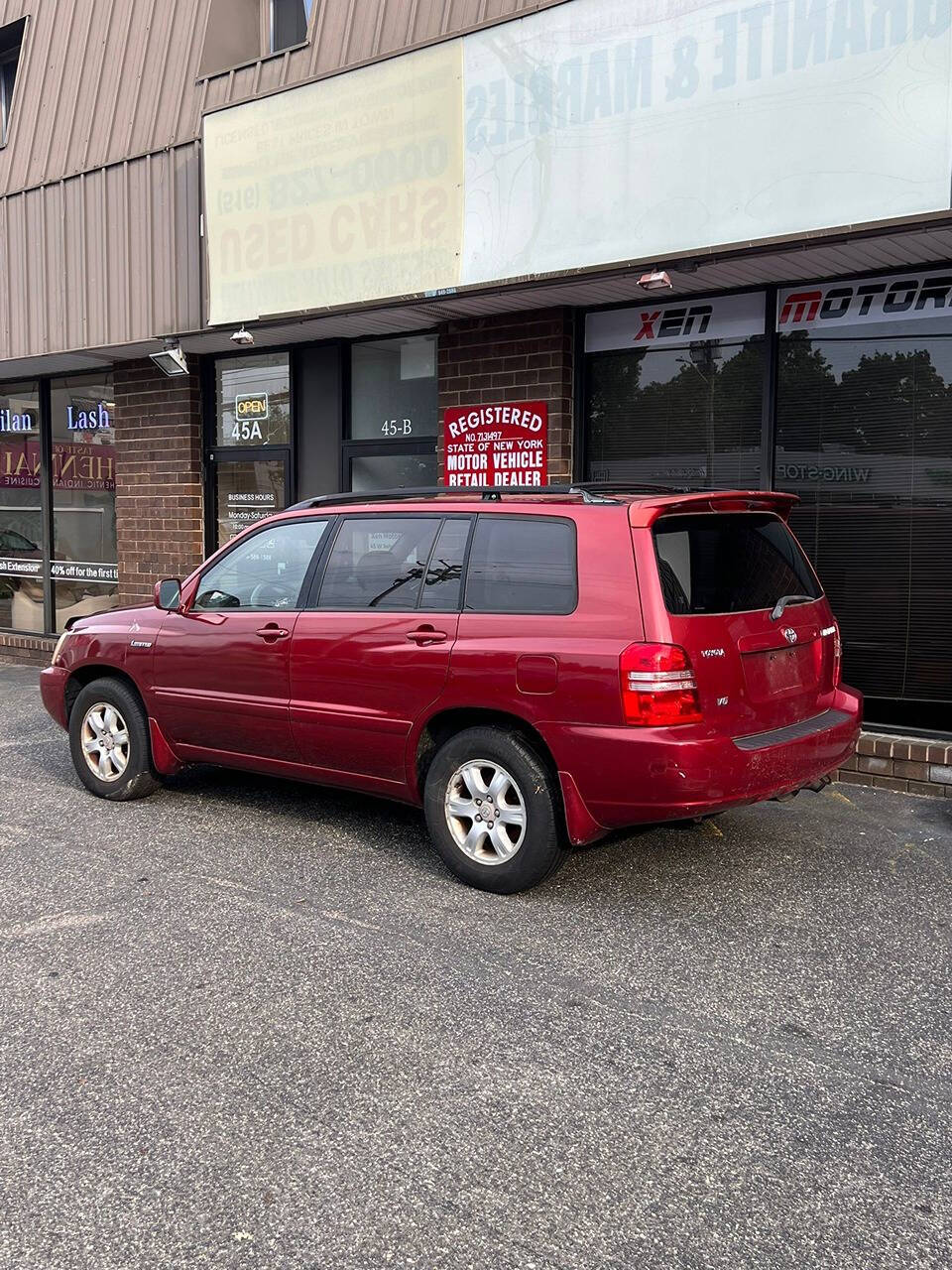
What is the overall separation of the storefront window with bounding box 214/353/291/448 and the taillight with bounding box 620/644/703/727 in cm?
675

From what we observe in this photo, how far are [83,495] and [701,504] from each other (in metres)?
9.37

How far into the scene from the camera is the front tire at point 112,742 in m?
6.32

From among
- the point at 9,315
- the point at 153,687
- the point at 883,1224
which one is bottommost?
the point at 883,1224

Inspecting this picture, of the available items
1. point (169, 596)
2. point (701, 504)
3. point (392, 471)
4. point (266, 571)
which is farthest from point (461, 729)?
point (392, 471)

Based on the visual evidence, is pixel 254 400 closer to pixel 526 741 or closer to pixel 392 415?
pixel 392 415

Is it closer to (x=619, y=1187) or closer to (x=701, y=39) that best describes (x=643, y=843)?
(x=619, y=1187)

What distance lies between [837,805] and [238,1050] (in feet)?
14.0

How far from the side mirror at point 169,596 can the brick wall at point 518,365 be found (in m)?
3.30

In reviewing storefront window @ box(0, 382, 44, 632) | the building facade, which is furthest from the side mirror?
storefront window @ box(0, 382, 44, 632)

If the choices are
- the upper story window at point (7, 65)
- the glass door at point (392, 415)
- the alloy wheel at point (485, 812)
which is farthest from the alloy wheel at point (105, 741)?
the upper story window at point (7, 65)

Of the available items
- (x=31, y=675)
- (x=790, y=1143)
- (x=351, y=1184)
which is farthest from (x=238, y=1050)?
(x=31, y=675)

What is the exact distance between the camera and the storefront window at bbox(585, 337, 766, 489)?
7637mm

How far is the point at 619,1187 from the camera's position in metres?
2.78

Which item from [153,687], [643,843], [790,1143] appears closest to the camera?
[790,1143]
